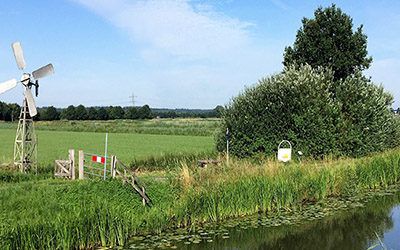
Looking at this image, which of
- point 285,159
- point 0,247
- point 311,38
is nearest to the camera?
point 0,247

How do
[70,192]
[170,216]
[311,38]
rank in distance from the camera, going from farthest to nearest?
[311,38]
[70,192]
[170,216]

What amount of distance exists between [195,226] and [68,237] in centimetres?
389

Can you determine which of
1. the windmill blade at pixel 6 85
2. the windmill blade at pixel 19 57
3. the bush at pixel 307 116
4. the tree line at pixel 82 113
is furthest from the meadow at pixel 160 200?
the tree line at pixel 82 113

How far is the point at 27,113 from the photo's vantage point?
2102 centimetres

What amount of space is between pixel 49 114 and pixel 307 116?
102887mm

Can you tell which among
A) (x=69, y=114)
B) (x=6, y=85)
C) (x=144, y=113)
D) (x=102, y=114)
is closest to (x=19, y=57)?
(x=6, y=85)

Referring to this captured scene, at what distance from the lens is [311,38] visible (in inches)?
1167

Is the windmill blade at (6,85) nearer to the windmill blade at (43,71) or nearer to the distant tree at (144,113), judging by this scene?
the windmill blade at (43,71)

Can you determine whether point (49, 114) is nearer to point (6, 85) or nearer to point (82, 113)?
point (82, 113)

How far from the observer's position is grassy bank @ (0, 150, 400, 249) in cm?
1002

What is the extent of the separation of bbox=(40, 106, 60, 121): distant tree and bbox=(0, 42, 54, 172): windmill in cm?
9677

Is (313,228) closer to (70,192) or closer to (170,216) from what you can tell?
(170,216)

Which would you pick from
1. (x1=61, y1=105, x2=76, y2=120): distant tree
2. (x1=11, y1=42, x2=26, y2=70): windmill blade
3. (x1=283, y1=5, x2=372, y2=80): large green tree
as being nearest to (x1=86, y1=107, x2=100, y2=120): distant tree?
(x1=61, y1=105, x2=76, y2=120): distant tree

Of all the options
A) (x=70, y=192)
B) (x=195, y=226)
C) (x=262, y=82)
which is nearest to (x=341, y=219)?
(x=195, y=226)
